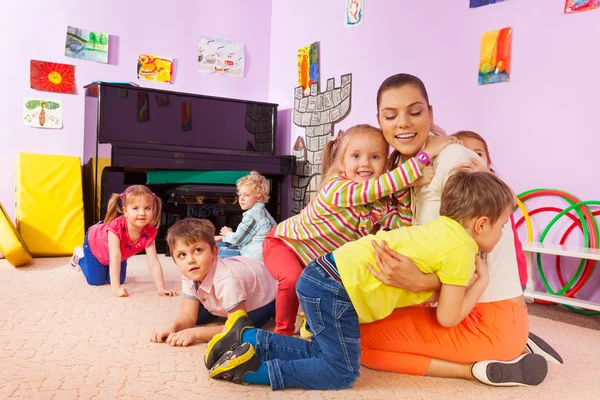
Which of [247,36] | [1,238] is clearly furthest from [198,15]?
[1,238]

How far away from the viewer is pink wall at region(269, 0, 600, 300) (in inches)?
97.7

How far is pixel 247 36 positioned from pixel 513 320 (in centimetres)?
375

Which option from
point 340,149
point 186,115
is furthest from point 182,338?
point 186,115

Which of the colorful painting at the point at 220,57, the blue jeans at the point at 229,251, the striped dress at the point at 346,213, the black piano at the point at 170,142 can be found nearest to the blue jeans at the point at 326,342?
the striped dress at the point at 346,213

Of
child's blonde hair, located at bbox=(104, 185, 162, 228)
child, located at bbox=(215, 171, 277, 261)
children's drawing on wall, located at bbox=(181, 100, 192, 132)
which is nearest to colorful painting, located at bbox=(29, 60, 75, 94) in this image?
Answer: children's drawing on wall, located at bbox=(181, 100, 192, 132)

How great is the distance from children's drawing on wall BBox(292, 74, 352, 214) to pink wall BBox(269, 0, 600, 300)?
0.19 meters

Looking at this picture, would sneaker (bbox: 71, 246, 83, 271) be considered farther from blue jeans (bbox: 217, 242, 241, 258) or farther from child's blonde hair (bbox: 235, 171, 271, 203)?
child's blonde hair (bbox: 235, 171, 271, 203)

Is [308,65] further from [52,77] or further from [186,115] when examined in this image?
[52,77]

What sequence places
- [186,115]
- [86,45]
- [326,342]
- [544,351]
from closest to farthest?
1. [326,342]
2. [544,351]
3. [86,45]
4. [186,115]

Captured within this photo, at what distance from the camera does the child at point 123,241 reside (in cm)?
252

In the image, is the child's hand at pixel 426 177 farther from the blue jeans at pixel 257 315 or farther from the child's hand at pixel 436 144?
the blue jeans at pixel 257 315

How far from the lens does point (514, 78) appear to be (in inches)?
108

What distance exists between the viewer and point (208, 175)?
3.85 metres

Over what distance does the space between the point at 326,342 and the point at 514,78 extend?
79.1 inches
